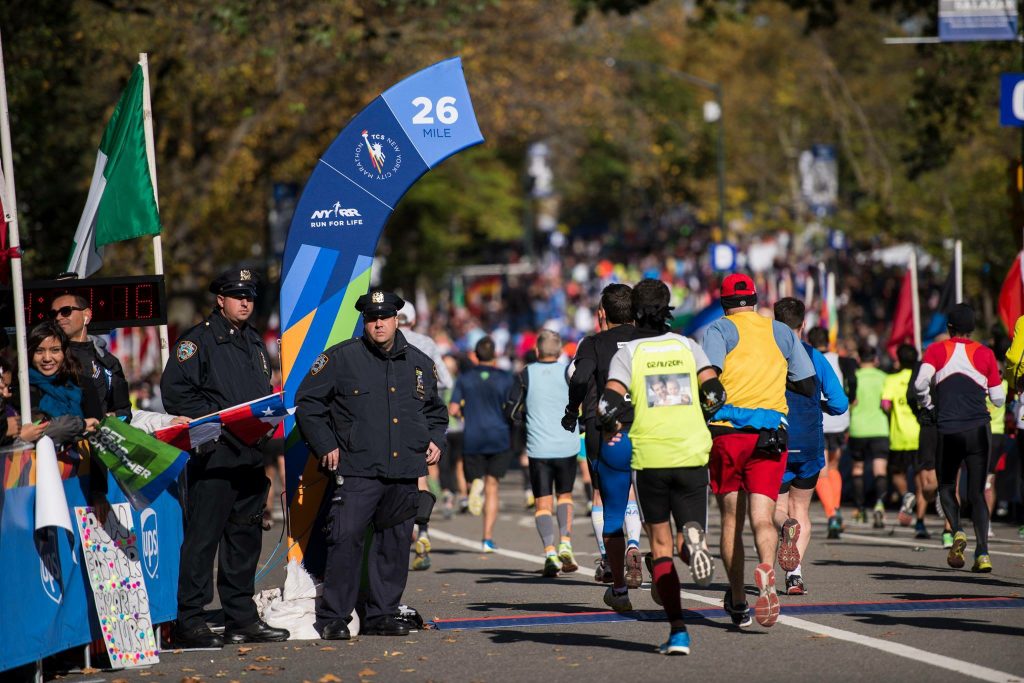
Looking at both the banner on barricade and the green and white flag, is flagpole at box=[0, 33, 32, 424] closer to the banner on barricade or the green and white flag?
the banner on barricade

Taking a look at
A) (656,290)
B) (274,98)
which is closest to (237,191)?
(274,98)

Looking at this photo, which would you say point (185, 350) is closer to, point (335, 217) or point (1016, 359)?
point (335, 217)

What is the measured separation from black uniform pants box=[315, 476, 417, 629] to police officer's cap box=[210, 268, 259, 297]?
4.07 ft

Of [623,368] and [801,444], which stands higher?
[623,368]

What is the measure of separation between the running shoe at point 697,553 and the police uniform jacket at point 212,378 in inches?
104

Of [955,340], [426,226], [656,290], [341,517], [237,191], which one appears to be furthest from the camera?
[426,226]

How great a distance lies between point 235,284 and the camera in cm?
968

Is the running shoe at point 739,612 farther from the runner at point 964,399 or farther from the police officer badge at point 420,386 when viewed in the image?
the runner at point 964,399

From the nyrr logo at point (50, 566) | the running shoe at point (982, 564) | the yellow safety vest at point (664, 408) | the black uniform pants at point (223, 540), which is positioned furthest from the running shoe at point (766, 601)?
the nyrr logo at point (50, 566)

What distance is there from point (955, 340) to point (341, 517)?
16.3ft

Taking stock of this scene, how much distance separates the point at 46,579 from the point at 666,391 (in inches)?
124

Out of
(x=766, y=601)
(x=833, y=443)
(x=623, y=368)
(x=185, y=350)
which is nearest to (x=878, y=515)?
(x=833, y=443)

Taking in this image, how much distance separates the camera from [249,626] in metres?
9.70

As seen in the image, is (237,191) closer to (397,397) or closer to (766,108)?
(766,108)
